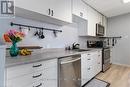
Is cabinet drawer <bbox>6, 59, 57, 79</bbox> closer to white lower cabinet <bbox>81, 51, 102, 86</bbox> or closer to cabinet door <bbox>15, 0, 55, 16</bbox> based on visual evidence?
cabinet door <bbox>15, 0, 55, 16</bbox>

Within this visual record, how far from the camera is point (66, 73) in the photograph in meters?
2.34

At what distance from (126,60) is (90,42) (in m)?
2.33

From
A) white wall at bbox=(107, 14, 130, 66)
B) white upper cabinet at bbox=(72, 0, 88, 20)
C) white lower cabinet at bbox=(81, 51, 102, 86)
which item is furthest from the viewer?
white wall at bbox=(107, 14, 130, 66)

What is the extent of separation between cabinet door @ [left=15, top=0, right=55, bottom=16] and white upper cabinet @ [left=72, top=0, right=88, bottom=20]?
3.09 ft

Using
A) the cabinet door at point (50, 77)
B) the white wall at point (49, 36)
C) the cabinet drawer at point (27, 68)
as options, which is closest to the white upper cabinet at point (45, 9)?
the white wall at point (49, 36)

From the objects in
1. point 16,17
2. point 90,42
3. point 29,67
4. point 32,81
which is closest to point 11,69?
point 29,67

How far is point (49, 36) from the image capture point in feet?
9.86

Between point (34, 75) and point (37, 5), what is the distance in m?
1.05

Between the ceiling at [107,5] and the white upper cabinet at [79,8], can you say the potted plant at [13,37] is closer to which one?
the white upper cabinet at [79,8]

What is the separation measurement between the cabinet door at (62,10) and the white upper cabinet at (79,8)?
10.2 inches

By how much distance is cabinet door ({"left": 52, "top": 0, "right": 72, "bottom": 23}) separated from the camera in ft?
8.19

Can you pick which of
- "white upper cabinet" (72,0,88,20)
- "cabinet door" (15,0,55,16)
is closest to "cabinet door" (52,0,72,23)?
"cabinet door" (15,0,55,16)

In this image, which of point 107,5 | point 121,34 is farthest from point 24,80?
point 121,34

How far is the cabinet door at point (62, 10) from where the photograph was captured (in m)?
2.50
